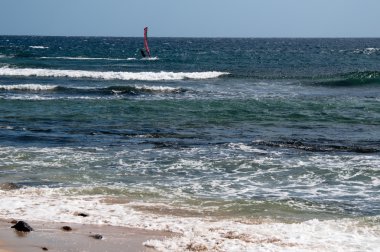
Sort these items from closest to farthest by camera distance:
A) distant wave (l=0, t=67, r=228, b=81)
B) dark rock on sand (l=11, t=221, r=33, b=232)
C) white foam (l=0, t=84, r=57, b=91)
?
dark rock on sand (l=11, t=221, r=33, b=232) → white foam (l=0, t=84, r=57, b=91) → distant wave (l=0, t=67, r=228, b=81)

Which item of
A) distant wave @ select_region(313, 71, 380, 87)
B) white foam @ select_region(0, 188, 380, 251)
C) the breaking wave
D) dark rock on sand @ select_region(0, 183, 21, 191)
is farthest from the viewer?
distant wave @ select_region(313, 71, 380, 87)

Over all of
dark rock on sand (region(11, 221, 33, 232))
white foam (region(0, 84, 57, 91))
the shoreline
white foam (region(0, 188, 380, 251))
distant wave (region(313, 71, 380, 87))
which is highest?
white foam (region(0, 84, 57, 91))

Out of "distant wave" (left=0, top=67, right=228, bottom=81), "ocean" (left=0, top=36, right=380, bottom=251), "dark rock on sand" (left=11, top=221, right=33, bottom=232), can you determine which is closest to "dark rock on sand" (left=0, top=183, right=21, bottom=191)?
"ocean" (left=0, top=36, right=380, bottom=251)

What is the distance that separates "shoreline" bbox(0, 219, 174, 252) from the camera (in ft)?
23.6

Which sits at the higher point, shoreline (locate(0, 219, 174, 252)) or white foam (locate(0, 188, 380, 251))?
shoreline (locate(0, 219, 174, 252))

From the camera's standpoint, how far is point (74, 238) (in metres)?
7.57

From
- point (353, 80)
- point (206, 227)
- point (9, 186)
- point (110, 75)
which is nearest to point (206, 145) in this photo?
point (9, 186)

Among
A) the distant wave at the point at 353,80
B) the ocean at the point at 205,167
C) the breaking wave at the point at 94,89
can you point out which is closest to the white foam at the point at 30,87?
the breaking wave at the point at 94,89

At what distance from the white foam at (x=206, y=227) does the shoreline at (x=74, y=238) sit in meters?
0.20

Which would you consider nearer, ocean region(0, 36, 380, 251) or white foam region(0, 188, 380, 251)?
white foam region(0, 188, 380, 251)

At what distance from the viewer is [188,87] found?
106 ft

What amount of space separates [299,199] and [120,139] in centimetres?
671

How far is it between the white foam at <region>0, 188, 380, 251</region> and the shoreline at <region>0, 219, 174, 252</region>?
0.65ft

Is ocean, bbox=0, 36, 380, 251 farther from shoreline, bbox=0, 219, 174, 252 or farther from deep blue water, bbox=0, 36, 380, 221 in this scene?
shoreline, bbox=0, 219, 174, 252
